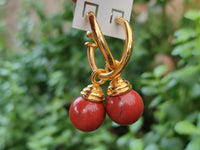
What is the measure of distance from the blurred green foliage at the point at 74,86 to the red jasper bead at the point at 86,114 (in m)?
0.31

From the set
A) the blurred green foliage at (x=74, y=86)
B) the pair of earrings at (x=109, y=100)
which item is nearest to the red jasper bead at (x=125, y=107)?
the pair of earrings at (x=109, y=100)

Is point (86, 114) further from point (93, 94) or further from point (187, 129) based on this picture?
point (187, 129)

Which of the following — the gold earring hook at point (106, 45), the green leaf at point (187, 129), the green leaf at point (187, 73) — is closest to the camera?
the gold earring hook at point (106, 45)

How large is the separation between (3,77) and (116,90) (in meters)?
0.89

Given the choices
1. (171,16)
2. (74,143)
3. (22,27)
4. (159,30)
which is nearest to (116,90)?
(74,143)

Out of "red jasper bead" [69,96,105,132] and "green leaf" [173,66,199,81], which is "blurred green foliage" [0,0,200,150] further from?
"red jasper bead" [69,96,105,132]

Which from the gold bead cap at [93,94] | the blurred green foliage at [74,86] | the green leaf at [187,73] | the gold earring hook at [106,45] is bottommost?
the blurred green foliage at [74,86]

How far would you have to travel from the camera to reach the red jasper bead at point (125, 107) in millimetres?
392

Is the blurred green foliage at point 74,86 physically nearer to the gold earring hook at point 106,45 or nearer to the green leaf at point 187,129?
the green leaf at point 187,129

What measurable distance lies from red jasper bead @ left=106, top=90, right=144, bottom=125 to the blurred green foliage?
0.27 m

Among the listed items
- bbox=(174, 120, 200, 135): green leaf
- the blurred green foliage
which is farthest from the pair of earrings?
the blurred green foliage

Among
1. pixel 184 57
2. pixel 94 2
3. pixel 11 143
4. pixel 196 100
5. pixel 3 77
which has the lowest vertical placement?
pixel 11 143

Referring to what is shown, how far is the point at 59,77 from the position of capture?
3.43 feet

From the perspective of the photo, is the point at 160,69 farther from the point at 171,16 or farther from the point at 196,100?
the point at 171,16
